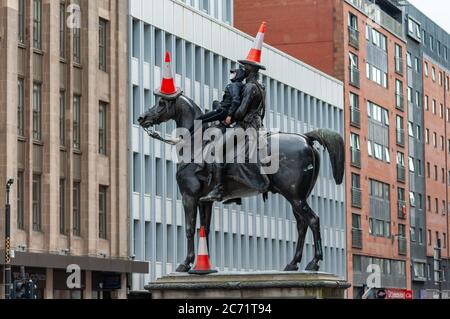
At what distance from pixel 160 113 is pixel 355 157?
283 ft

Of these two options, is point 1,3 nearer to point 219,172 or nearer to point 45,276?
point 45,276

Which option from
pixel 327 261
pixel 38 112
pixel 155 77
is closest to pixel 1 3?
pixel 38 112

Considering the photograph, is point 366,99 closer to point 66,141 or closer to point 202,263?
point 66,141

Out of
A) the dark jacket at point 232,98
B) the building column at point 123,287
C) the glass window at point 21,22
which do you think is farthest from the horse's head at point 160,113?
the building column at point 123,287

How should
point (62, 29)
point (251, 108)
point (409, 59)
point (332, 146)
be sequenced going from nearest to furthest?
point (251, 108), point (332, 146), point (62, 29), point (409, 59)

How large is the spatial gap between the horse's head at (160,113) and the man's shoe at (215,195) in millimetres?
1682

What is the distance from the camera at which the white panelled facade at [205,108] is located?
73.8 meters

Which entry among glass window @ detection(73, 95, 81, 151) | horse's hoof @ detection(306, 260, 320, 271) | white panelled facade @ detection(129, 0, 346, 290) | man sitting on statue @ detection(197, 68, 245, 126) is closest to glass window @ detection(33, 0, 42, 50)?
glass window @ detection(73, 95, 81, 151)

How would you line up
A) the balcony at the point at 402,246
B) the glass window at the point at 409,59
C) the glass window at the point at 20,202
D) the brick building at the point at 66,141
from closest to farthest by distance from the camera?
the brick building at the point at 66,141 < the glass window at the point at 20,202 < the balcony at the point at 402,246 < the glass window at the point at 409,59

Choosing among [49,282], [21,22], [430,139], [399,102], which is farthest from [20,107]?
[430,139]

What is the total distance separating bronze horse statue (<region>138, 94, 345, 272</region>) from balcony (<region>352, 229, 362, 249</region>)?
275 feet

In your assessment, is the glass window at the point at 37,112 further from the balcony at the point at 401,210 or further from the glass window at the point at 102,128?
the balcony at the point at 401,210

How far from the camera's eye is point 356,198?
370 ft

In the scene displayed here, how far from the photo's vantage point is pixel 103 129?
233 ft
